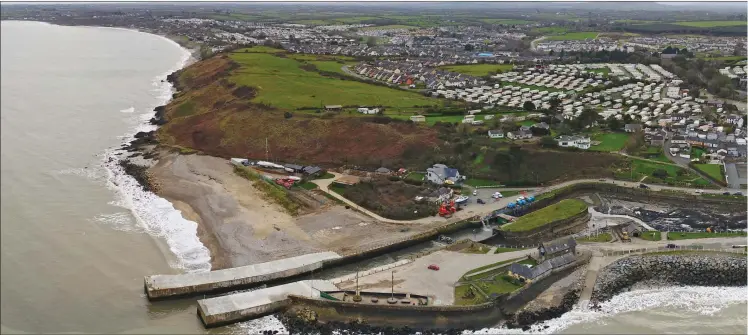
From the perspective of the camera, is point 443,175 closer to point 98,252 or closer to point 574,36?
point 98,252

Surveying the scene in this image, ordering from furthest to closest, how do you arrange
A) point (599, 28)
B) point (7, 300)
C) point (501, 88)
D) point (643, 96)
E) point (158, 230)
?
point (599, 28) → point (501, 88) → point (643, 96) → point (158, 230) → point (7, 300)

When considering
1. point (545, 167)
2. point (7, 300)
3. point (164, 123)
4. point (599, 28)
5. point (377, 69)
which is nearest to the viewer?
point (7, 300)

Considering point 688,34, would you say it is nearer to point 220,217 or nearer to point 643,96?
point 643,96

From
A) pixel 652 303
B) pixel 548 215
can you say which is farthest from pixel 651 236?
pixel 652 303

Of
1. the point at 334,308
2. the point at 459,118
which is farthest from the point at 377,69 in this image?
the point at 334,308

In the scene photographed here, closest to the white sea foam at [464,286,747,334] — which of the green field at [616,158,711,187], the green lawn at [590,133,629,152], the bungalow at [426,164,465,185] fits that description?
the green field at [616,158,711,187]

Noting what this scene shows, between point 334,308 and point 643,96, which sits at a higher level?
point 643,96

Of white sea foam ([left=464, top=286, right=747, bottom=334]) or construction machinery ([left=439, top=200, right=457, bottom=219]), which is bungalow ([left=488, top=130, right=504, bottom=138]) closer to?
construction machinery ([left=439, top=200, right=457, bottom=219])
